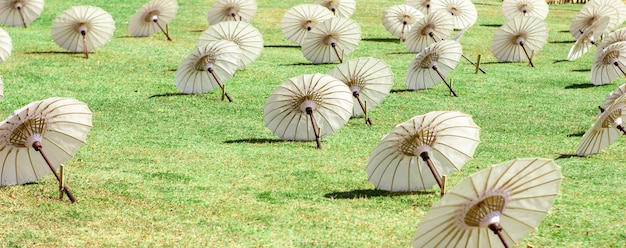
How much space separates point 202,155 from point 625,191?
→ 22.8 feet

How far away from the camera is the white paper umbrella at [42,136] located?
11.7m

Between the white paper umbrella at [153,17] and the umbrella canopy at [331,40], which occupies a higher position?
the white paper umbrella at [153,17]

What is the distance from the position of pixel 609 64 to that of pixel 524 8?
12.4 meters

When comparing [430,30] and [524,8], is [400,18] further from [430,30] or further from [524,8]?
[524,8]

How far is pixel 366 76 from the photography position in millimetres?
17328

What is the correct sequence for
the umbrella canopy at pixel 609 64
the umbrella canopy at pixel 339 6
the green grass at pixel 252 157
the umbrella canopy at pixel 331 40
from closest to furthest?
the green grass at pixel 252 157 < the umbrella canopy at pixel 609 64 < the umbrella canopy at pixel 331 40 < the umbrella canopy at pixel 339 6

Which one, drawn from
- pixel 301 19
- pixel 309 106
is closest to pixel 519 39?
pixel 301 19

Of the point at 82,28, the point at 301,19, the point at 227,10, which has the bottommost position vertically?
the point at 82,28

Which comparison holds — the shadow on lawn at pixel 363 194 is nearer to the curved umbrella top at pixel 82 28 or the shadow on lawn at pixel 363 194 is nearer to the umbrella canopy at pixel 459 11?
the curved umbrella top at pixel 82 28

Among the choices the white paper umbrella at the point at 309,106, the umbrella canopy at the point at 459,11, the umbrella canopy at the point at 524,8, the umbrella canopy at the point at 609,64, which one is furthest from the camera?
the umbrella canopy at the point at 524,8

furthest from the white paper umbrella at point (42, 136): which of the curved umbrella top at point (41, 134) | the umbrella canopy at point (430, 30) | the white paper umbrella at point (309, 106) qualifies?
the umbrella canopy at point (430, 30)

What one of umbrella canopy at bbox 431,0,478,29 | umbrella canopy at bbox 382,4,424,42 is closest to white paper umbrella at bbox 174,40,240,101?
A: umbrella canopy at bbox 382,4,424,42

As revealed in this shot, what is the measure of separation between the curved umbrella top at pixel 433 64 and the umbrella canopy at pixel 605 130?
6.15m

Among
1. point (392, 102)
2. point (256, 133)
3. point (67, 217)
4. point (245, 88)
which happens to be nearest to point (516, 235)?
point (67, 217)
